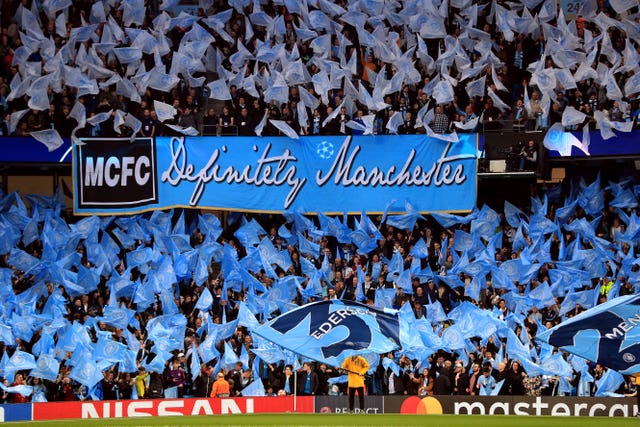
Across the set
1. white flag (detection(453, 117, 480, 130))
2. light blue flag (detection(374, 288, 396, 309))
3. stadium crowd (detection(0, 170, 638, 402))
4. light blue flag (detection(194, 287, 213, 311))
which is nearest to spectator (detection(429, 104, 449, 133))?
white flag (detection(453, 117, 480, 130))

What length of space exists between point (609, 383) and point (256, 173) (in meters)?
11.1

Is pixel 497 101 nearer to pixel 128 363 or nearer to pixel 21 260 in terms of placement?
pixel 128 363

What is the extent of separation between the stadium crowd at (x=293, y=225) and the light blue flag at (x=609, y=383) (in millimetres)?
194

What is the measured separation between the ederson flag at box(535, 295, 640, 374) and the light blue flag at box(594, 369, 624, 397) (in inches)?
178

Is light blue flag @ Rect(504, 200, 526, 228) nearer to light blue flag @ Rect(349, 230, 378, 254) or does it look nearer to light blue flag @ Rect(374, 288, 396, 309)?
light blue flag @ Rect(349, 230, 378, 254)

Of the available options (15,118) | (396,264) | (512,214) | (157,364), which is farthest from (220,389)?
(15,118)

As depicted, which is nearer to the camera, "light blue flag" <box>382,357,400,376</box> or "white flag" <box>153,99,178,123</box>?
"light blue flag" <box>382,357,400,376</box>

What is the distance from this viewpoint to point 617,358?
2123 cm

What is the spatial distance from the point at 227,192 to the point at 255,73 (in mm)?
3118

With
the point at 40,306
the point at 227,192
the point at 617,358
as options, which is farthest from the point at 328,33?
the point at 617,358

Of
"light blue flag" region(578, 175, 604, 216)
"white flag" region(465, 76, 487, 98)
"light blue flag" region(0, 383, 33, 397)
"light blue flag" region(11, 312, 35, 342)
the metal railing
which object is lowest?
"light blue flag" region(0, 383, 33, 397)

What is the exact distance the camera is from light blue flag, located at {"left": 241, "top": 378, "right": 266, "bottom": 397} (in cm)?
2658

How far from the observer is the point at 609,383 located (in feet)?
84.7

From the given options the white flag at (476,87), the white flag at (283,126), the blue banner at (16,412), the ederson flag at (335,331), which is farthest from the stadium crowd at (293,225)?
the ederson flag at (335,331)
